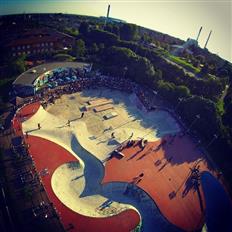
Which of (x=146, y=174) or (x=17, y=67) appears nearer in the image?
(x=146, y=174)

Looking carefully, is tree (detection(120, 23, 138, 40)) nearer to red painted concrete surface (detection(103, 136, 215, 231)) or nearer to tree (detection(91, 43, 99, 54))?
tree (detection(91, 43, 99, 54))

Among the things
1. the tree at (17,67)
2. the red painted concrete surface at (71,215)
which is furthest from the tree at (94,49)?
the red painted concrete surface at (71,215)

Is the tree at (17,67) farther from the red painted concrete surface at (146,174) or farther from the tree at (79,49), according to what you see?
the tree at (79,49)

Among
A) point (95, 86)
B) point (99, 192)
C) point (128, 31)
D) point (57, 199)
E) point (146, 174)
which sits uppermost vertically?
point (128, 31)

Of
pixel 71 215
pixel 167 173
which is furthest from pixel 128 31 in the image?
pixel 71 215

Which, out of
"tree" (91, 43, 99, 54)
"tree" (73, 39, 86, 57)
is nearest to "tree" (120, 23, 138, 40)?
"tree" (91, 43, 99, 54)

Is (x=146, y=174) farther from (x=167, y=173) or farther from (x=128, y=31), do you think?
(x=128, y=31)

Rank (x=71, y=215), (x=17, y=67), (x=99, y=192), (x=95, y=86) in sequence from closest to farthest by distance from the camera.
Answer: (x=71, y=215), (x=99, y=192), (x=17, y=67), (x=95, y=86)

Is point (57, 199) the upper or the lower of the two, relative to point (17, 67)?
lower

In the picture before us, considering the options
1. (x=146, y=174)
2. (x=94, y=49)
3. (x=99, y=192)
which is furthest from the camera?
(x=94, y=49)

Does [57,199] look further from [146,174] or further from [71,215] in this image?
[146,174]

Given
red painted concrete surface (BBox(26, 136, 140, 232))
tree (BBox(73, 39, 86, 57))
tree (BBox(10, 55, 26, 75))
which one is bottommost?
red painted concrete surface (BBox(26, 136, 140, 232))
